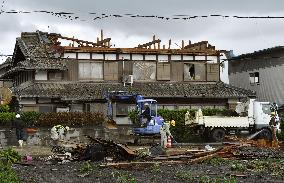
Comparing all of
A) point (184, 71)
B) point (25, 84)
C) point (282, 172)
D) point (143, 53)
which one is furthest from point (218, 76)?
point (282, 172)

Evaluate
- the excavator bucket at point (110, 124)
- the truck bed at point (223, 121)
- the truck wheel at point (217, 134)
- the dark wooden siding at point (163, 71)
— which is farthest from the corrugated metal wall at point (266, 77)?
the excavator bucket at point (110, 124)

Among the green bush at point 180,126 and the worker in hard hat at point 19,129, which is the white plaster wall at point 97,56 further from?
the worker in hard hat at point 19,129

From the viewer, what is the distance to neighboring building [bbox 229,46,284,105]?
152 ft

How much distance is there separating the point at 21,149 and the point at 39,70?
15.3 meters

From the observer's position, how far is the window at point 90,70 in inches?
1767

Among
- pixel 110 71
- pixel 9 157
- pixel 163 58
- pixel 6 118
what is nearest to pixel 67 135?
pixel 6 118

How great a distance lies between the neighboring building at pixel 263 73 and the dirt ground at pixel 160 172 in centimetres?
2609

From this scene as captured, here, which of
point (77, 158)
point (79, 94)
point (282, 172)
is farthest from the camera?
point (79, 94)

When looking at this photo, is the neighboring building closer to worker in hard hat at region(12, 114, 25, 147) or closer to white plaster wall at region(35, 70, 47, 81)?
white plaster wall at region(35, 70, 47, 81)

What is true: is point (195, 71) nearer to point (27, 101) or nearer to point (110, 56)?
point (110, 56)

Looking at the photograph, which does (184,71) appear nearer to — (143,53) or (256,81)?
(143,53)

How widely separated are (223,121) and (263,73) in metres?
16.0

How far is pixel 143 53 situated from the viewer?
46.1 meters

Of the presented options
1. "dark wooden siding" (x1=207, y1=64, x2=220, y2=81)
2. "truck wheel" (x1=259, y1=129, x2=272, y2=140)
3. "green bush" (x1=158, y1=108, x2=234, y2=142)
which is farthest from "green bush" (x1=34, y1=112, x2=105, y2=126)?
"dark wooden siding" (x1=207, y1=64, x2=220, y2=81)
